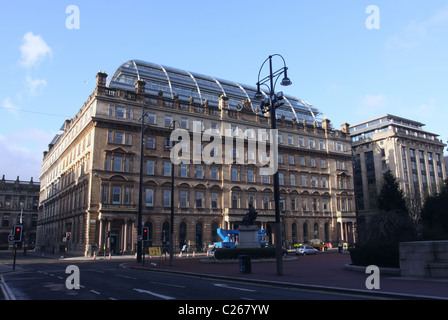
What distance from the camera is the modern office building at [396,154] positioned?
290ft

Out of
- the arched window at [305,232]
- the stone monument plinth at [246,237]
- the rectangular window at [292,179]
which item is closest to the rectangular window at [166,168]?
the stone monument plinth at [246,237]

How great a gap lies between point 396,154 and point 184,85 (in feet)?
177

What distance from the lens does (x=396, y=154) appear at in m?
87.8

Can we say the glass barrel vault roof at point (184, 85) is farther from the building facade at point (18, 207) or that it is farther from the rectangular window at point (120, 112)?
the building facade at point (18, 207)

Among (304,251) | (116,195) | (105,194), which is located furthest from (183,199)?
(304,251)

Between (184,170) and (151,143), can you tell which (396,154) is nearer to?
(184,170)

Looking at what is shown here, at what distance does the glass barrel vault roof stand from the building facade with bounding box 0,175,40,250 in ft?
210

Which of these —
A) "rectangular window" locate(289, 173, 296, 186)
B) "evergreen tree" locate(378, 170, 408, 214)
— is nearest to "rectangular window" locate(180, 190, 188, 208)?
"rectangular window" locate(289, 173, 296, 186)

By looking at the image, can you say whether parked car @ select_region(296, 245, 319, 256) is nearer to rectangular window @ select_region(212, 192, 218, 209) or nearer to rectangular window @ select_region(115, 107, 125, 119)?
rectangular window @ select_region(212, 192, 218, 209)

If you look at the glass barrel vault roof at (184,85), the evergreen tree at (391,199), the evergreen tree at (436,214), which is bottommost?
the evergreen tree at (436,214)

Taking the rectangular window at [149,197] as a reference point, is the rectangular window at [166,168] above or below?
above

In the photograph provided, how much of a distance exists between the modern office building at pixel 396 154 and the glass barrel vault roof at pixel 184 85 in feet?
77.1

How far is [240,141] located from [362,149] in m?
46.3

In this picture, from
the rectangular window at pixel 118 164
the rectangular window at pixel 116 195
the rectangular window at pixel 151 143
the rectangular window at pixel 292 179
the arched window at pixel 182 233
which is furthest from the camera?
the rectangular window at pixel 292 179
